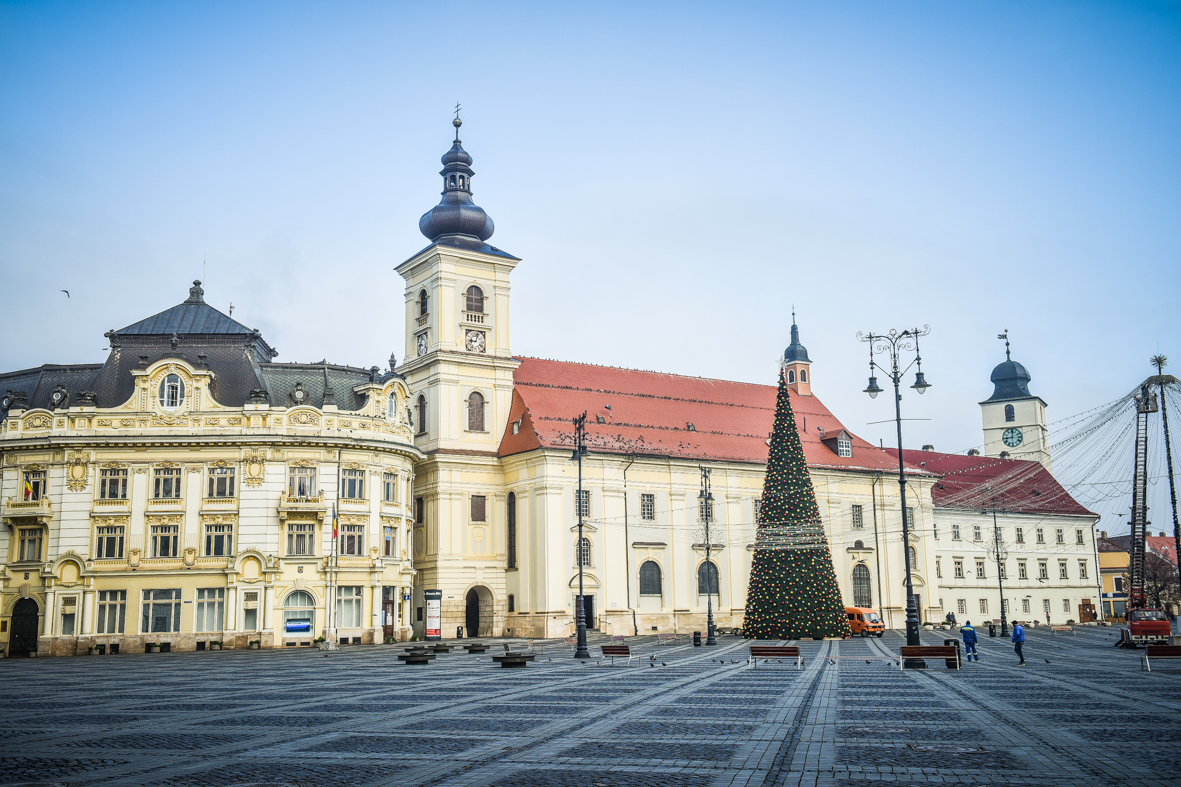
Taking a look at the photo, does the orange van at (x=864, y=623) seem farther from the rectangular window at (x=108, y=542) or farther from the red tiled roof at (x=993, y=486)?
the rectangular window at (x=108, y=542)

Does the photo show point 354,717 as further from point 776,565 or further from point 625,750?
point 776,565

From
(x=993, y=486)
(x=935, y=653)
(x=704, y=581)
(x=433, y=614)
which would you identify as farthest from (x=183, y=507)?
(x=993, y=486)

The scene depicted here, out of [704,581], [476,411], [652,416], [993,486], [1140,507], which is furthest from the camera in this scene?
[993,486]

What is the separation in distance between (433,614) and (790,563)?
19.1 metres

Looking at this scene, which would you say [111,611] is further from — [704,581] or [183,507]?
[704,581]

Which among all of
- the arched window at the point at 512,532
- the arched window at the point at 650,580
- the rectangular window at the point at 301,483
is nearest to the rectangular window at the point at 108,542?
the rectangular window at the point at 301,483

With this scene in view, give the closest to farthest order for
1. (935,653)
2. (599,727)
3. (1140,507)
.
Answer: (599,727) → (935,653) → (1140,507)

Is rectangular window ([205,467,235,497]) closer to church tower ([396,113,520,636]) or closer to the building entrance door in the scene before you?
the building entrance door

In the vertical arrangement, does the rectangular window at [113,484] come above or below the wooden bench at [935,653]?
above

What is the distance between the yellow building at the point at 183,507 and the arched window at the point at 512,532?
11.1 meters

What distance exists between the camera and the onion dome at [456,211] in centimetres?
6950

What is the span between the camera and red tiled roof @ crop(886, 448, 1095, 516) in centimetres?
9038

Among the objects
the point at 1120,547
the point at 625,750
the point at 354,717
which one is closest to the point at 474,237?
the point at 354,717

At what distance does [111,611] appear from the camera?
51.1 m
